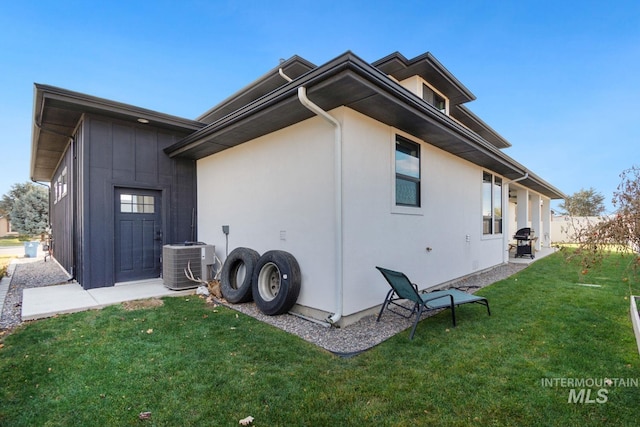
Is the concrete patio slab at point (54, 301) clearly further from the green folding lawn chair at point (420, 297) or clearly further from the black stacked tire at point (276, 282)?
the green folding lawn chair at point (420, 297)

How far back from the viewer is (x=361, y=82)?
3422mm

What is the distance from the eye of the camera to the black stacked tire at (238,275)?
199 inches

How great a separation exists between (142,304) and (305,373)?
139 inches

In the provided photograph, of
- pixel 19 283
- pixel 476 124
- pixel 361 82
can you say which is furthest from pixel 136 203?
pixel 476 124

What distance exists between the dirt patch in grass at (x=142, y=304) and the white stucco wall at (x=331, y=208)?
5.41 feet

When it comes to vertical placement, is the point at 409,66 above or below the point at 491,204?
above

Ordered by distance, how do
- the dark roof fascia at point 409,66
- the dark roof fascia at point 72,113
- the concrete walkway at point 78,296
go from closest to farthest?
1. the concrete walkway at point 78,296
2. the dark roof fascia at point 72,113
3. the dark roof fascia at point 409,66

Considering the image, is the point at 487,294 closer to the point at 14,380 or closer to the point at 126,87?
the point at 14,380

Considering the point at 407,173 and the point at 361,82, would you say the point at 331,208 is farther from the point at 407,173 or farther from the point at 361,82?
the point at 407,173

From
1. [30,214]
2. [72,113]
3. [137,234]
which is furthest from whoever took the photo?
[30,214]

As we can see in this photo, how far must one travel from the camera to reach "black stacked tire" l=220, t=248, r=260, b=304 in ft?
16.6

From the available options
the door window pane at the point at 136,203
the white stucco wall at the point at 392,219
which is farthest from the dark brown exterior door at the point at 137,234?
the white stucco wall at the point at 392,219

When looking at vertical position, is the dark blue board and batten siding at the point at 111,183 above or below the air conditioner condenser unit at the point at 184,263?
above

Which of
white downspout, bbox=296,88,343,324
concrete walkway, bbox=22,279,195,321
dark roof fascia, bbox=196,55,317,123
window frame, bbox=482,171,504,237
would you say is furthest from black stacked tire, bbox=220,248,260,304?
window frame, bbox=482,171,504,237
